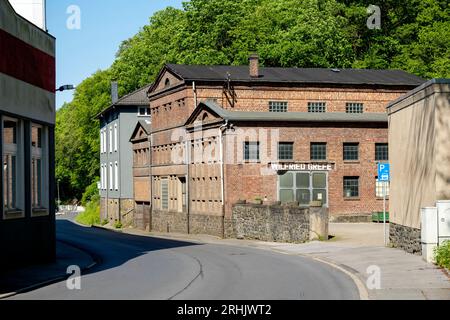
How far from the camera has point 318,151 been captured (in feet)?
189

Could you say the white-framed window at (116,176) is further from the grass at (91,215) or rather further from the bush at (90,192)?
the bush at (90,192)

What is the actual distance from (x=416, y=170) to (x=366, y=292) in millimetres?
10380

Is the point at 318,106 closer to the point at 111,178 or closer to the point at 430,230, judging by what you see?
the point at 111,178

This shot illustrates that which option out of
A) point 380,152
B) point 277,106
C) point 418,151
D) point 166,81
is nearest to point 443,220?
point 418,151

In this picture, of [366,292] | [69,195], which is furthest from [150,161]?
[69,195]

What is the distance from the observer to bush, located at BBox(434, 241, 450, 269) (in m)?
25.2

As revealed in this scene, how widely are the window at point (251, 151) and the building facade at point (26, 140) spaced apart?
23777 mm

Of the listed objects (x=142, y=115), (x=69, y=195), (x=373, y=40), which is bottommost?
(x=69, y=195)

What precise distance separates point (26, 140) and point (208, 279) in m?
8.98

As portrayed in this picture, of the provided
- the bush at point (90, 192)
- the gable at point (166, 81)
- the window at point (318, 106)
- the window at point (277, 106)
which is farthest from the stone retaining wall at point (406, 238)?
the bush at point (90, 192)

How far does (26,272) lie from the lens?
2767cm

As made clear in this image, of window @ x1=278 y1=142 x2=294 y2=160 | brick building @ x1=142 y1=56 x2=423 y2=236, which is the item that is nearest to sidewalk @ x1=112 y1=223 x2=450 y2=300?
brick building @ x1=142 y1=56 x2=423 y2=236

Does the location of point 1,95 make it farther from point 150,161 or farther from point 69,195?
point 69,195

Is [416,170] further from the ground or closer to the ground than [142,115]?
closer to the ground
